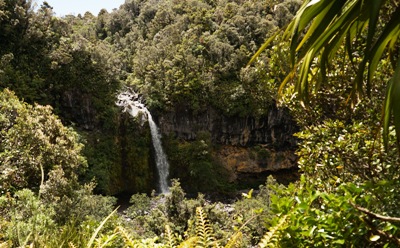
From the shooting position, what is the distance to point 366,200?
109 cm

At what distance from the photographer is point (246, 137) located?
20781 millimetres

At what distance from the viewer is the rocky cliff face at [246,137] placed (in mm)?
20344

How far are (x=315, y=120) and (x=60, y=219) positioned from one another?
5.61 meters

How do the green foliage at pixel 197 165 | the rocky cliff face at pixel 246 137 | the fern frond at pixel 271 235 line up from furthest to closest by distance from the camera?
the rocky cliff face at pixel 246 137 < the green foliage at pixel 197 165 < the fern frond at pixel 271 235

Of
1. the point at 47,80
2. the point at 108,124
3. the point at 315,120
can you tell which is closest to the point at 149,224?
the point at 315,120

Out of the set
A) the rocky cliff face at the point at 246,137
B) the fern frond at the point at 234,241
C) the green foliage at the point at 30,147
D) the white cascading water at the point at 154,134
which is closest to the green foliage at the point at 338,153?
the fern frond at the point at 234,241

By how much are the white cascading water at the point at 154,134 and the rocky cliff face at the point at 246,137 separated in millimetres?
1357

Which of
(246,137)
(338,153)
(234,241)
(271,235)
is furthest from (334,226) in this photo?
(246,137)

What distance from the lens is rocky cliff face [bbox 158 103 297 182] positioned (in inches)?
801

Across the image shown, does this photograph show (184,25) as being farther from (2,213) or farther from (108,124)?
(2,213)

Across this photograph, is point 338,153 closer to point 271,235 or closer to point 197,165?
point 271,235

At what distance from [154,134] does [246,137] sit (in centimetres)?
595

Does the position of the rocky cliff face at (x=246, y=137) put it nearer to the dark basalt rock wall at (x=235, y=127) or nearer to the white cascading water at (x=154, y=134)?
the dark basalt rock wall at (x=235, y=127)

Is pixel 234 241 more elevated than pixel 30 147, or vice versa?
pixel 30 147
